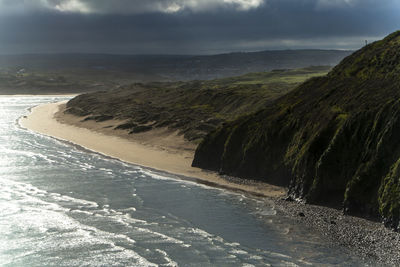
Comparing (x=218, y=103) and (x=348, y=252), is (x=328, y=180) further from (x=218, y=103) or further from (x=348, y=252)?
(x=218, y=103)

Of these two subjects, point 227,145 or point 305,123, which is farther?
point 227,145

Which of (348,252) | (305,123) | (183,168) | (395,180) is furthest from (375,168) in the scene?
(183,168)

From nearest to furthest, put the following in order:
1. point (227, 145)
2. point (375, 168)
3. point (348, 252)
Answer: point (348, 252)
point (375, 168)
point (227, 145)

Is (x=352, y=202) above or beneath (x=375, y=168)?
beneath

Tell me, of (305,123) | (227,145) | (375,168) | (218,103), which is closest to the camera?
(375,168)

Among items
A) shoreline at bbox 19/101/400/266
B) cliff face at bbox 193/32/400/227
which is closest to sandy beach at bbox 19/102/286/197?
shoreline at bbox 19/101/400/266

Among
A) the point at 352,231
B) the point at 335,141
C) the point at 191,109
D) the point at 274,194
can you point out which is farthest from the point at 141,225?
the point at 191,109

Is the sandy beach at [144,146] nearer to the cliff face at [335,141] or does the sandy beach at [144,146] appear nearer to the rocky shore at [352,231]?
the cliff face at [335,141]
